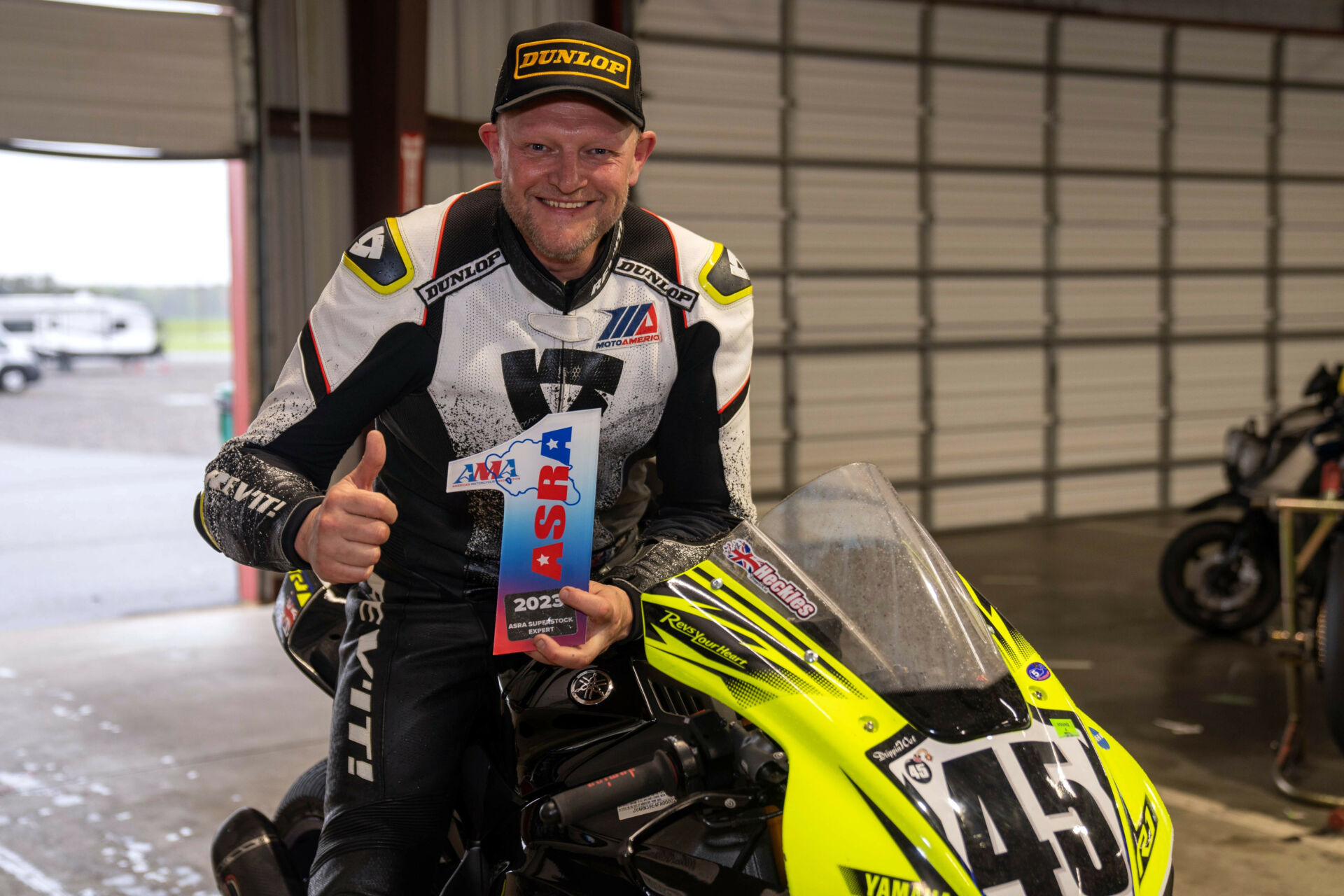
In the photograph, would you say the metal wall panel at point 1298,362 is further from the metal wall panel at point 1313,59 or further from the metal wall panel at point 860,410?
the metal wall panel at point 860,410

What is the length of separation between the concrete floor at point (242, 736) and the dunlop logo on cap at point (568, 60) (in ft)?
8.74

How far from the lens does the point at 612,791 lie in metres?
1.47

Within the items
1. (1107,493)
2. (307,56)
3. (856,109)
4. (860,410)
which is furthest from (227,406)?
(1107,493)

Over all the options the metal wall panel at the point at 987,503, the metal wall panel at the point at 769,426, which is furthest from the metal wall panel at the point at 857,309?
the metal wall panel at the point at 987,503

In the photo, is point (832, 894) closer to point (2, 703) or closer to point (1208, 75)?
point (2, 703)

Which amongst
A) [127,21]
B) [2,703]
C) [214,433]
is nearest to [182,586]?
[2,703]

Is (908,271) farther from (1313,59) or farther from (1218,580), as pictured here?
(1313,59)

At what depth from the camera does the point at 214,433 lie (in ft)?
64.7

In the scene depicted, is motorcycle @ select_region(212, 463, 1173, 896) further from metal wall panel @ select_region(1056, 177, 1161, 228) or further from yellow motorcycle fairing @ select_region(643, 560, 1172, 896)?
metal wall panel @ select_region(1056, 177, 1161, 228)

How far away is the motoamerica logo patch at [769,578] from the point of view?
4.89 feet

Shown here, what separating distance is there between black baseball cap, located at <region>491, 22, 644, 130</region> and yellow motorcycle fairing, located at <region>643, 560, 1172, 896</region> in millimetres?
787

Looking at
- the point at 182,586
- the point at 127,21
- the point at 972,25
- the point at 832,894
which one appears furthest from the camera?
the point at 972,25

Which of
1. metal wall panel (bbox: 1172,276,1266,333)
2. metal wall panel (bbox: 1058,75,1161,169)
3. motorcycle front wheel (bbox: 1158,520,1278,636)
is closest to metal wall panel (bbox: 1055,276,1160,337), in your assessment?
metal wall panel (bbox: 1172,276,1266,333)

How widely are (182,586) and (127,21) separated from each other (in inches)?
142
